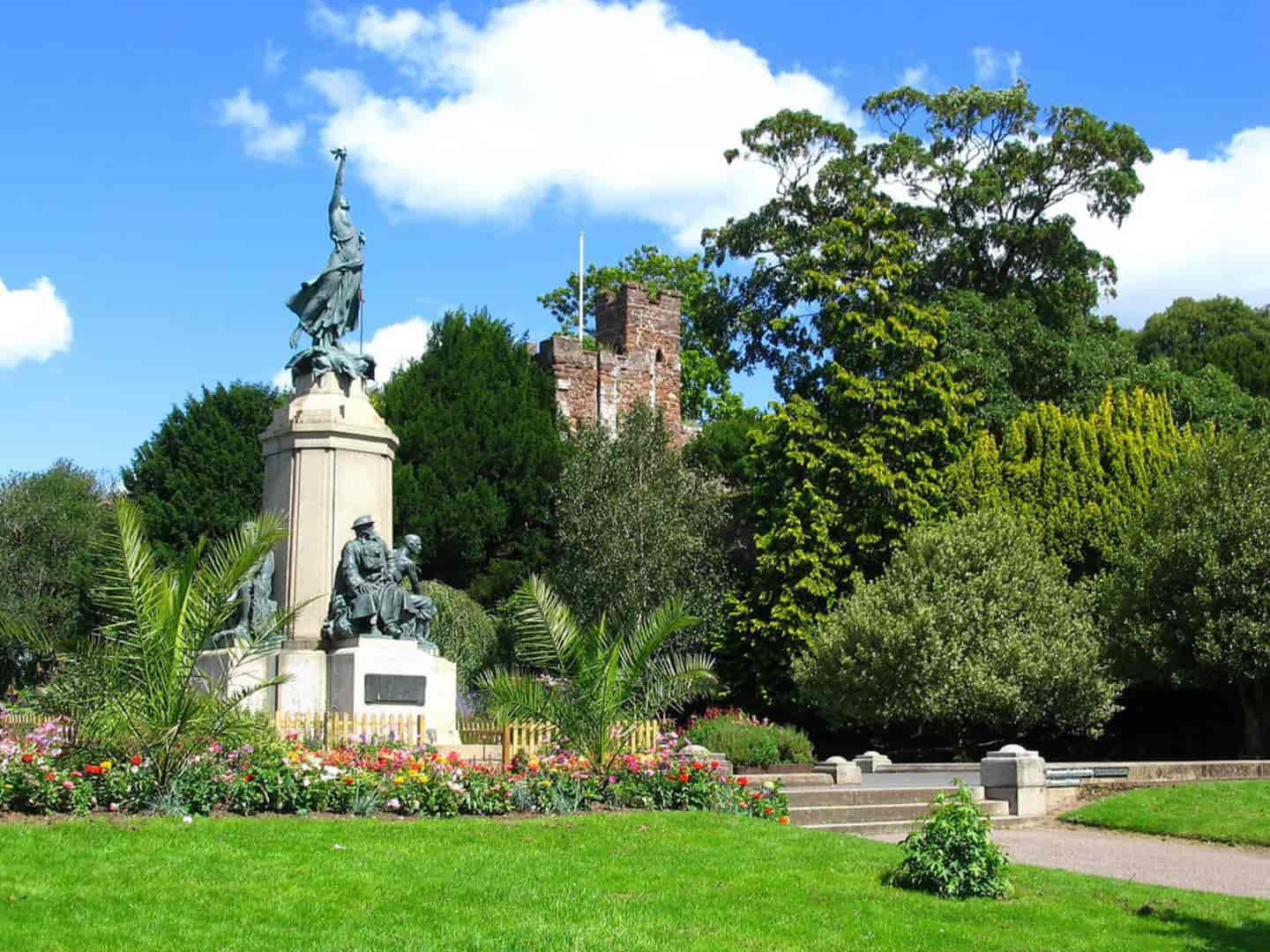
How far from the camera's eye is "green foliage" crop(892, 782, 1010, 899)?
34.0 feet

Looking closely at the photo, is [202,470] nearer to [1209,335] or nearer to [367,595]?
[367,595]

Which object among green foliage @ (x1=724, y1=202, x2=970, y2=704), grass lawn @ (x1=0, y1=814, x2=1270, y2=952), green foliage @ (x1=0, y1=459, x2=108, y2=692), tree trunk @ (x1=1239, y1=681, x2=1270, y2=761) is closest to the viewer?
grass lawn @ (x1=0, y1=814, x2=1270, y2=952)

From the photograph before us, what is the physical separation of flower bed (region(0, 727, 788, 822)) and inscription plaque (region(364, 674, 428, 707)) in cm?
382

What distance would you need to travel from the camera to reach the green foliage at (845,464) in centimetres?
3297

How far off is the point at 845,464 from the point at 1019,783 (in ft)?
49.0

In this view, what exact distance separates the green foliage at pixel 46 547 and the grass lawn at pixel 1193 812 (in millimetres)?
29498

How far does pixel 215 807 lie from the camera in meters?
11.5

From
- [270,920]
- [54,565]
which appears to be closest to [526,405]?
[54,565]

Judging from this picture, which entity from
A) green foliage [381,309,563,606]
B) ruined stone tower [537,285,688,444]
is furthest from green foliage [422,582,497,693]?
ruined stone tower [537,285,688,444]

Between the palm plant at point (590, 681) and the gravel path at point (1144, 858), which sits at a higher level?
the palm plant at point (590, 681)

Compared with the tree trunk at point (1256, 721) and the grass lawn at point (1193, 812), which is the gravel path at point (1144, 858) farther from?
the tree trunk at point (1256, 721)

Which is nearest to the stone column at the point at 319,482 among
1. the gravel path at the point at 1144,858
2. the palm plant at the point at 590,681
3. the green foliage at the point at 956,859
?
the palm plant at the point at 590,681

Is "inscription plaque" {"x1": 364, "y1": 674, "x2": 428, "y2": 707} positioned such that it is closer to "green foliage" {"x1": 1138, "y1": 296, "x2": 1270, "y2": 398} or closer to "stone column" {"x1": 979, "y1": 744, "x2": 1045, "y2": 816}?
"stone column" {"x1": 979, "y1": 744, "x2": 1045, "y2": 816}

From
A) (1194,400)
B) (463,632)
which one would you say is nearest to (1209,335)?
(1194,400)
